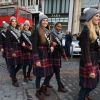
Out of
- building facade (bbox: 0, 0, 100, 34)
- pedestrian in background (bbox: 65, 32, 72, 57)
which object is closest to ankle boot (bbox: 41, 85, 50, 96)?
pedestrian in background (bbox: 65, 32, 72, 57)

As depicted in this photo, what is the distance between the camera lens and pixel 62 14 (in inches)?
1527

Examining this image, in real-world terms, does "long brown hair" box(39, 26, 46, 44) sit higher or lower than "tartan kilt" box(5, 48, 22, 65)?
higher

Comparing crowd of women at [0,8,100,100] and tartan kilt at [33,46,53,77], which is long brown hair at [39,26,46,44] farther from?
tartan kilt at [33,46,53,77]

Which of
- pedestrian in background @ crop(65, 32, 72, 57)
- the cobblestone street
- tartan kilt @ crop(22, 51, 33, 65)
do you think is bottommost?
pedestrian in background @ crop(65, 32, 72, 57)

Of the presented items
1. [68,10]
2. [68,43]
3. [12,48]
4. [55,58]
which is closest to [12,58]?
[12,48]

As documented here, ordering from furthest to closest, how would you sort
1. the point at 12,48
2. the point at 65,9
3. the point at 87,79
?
the point at 65,9 < the point at 12,48 < the point at 87,79

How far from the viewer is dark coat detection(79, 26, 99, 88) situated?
519 centimetres

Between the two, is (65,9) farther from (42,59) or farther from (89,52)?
(89,52)

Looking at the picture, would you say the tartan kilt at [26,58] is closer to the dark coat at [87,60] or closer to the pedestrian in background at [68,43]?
the dark coat at [87,60]

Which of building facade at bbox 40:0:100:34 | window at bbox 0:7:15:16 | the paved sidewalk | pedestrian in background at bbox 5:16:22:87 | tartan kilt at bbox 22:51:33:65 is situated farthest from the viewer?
building facade at bbox 40:0:100:34

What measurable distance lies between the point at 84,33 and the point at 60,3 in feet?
114

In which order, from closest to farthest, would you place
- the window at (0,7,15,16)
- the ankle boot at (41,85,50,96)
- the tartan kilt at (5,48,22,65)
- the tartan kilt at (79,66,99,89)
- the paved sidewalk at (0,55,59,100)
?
the tartan kilt at (79,66,99,89) → the paved sidewalk at (0,55,59,100) → the ankle boot at (41,85,50,96) → the tartan kilt at (5,48,22,65) → the window at (0,7,15,16)

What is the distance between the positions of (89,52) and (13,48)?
2893mm

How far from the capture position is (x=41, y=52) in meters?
6.25
